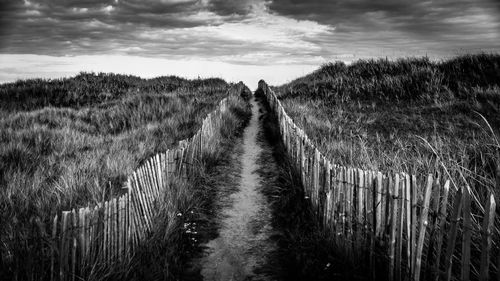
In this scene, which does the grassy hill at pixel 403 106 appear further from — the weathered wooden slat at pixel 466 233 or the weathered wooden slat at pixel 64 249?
the weathered wooden slat at pixel 64 249

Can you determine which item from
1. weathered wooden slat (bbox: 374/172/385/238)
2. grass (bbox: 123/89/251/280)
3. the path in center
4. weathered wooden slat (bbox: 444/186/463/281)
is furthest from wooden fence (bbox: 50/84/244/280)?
weathered wooden slat (bbox: 444/186/463/281)

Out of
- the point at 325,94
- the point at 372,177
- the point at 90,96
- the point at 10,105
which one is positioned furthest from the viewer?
the point at 90,96

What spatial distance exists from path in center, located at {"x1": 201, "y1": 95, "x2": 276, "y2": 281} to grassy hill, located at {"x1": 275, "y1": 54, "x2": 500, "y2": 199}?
1.55 m

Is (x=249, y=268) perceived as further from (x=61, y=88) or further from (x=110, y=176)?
(x=61, y=88)

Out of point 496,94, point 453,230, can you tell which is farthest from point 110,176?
point 496,94

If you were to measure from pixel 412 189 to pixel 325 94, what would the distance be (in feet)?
45.8

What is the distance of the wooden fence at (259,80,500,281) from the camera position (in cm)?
233

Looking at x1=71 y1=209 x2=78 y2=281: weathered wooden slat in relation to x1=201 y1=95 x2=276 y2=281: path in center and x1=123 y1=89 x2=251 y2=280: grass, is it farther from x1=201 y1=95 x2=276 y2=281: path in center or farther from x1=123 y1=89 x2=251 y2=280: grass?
x1=201 y1=95 x2=276 y2=281: path in center

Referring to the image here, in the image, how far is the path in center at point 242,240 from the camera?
3.72m

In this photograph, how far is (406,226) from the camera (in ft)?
9.42

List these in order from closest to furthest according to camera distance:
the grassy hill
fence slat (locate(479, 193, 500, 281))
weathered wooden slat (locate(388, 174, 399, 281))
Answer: fence slat (locate(479, 193, 500, 281)) < weathered wooden slat (locate(388, 174, 399, 281)) < the grassy hill

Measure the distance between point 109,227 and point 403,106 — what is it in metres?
11.8

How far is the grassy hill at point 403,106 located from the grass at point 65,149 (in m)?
3.54

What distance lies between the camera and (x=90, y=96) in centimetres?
1852
